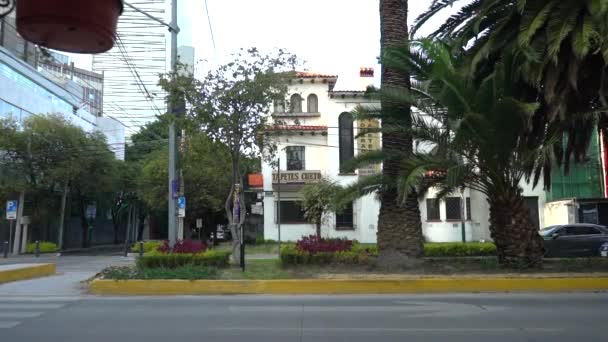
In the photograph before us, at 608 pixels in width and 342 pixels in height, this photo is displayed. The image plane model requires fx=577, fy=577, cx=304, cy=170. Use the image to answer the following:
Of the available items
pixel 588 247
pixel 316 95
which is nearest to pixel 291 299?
pixel 588 247

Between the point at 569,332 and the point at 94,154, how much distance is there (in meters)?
35.3

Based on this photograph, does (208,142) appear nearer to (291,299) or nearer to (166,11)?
Answer: (166,11)

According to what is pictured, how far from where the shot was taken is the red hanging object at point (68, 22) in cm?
277

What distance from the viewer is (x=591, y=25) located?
13547 millimetres

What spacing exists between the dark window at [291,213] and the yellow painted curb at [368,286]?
71.0 ft

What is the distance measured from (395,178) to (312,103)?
20900mm

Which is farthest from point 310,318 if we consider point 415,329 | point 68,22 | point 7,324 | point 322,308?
point 68,22

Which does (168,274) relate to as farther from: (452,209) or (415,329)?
(452,209)

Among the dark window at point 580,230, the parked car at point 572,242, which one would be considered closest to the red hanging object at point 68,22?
the parked car at point 572,242

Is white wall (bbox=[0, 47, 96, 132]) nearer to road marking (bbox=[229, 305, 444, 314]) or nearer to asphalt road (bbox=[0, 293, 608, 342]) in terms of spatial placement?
asphalt road (bbox=[0, 293, 608, 342])

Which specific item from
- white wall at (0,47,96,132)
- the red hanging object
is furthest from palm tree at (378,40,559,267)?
white wall at (0,47,96,132)

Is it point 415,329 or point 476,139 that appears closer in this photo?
point 415,329

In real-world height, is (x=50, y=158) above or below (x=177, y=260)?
above

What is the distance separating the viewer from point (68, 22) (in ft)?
9.13
